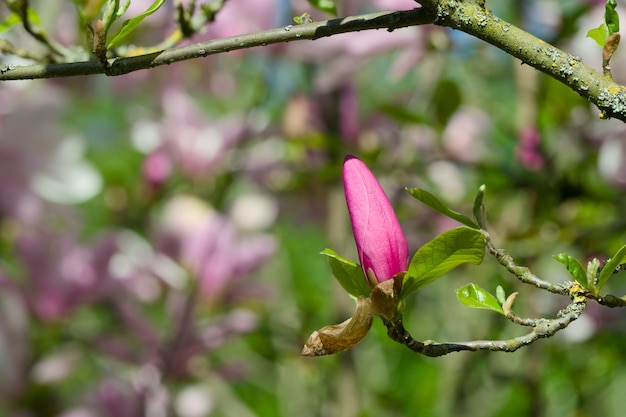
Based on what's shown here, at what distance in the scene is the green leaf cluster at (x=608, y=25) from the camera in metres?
0.48

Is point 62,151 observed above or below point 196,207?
above

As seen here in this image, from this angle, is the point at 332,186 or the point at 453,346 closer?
the point at 453,346

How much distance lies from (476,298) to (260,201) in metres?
1.07

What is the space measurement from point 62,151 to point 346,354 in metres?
0.55

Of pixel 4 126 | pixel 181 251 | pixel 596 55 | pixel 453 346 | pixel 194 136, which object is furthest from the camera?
pixel 194 136

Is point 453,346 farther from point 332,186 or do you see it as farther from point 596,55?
point 332,186

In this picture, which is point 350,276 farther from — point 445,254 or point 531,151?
point 531,151

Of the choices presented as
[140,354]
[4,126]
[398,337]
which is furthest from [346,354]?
[398,337]

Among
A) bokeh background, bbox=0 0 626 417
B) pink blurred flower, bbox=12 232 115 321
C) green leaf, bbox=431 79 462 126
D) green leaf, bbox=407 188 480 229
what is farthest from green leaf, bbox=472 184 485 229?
pink blurred flower, bbox=12 232 115 321

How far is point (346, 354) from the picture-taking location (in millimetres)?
1300

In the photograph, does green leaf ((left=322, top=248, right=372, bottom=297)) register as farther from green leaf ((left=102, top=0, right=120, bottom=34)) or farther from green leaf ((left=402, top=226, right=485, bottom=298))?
green leaf ((left=102, top=0, right=120, bottom=34))

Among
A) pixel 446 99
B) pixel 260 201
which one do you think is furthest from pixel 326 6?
pixel 260 201

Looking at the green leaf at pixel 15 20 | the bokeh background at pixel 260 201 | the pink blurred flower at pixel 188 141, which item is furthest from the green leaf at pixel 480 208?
the pink blurred flower at pixel 188 141

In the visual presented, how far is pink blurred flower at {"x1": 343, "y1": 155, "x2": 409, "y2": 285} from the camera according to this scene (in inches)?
18.3
